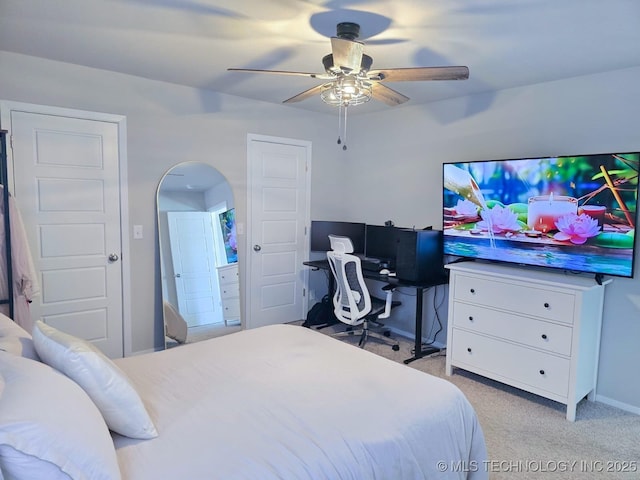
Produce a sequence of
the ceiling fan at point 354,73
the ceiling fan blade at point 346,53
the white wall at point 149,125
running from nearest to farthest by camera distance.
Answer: the ceiling fan blade at point 346,53, the ceiling fan at point 354,73, the white wall at point 149,125

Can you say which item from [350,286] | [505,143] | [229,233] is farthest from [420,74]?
[229,233]

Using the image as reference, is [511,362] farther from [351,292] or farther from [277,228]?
[277,228]

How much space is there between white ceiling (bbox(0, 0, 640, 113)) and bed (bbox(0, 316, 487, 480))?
175 centimetres

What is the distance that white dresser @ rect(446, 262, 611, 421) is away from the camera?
280 cm

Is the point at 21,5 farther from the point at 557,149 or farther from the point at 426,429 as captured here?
the point at 557,149

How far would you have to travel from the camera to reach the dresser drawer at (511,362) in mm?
2859

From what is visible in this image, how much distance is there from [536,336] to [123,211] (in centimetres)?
334

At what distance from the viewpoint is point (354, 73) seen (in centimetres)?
225

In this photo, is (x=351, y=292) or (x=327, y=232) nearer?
(x=351, y=292)

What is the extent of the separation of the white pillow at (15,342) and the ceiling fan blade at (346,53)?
1.82 metres

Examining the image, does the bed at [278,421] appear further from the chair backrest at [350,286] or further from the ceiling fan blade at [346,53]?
the chair backrest at [350,286]

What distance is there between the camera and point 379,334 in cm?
449

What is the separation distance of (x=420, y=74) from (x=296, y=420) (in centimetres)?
180

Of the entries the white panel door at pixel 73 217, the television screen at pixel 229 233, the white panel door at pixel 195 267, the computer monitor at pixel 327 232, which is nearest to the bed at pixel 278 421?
the white panel door at pixel 73 217
